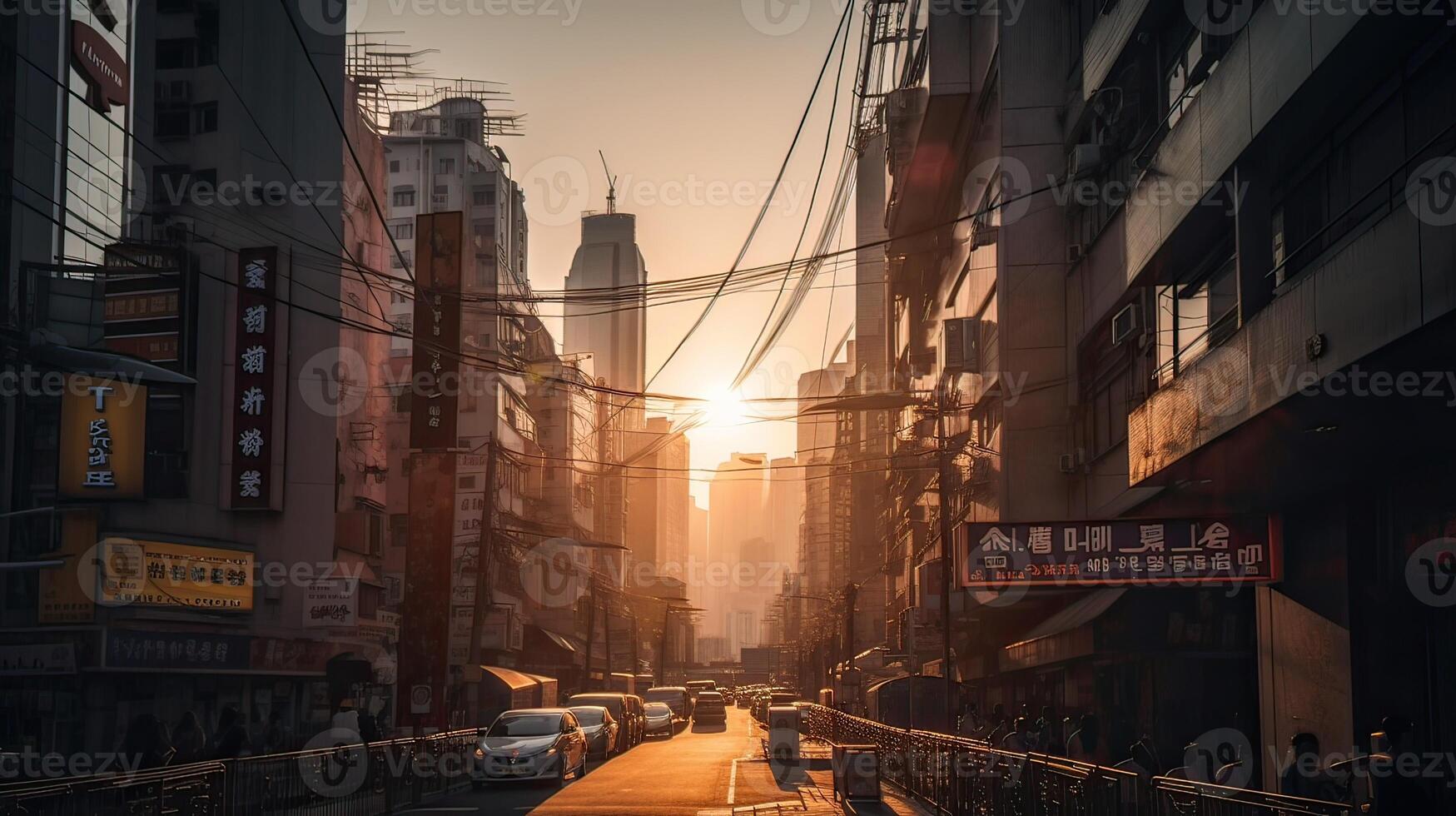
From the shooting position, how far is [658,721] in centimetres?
6269

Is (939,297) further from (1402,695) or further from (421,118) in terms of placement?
(421,118)

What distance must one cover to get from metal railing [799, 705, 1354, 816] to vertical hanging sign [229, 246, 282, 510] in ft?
67.1

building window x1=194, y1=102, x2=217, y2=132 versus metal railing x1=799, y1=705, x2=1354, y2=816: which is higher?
building window x1=194, y1=102, x2=217, y2=132

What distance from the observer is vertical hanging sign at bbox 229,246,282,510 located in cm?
3984

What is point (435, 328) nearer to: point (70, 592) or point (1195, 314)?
point (70, 592)

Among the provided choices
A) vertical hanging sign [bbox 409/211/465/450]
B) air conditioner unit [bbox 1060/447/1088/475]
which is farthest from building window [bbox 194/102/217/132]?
air conditioner unit [bbox 1060/447/1088/475]

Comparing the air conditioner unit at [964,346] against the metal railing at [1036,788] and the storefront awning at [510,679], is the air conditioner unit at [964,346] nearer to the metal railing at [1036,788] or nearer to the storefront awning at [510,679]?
the metal railing at [1036,788]

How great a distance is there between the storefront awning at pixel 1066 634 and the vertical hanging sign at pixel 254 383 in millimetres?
22071

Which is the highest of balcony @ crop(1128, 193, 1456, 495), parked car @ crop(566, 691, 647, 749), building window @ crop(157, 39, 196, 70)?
building window @ crop(157, 39, 196, 70)

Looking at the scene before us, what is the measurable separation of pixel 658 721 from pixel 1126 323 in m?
40.9

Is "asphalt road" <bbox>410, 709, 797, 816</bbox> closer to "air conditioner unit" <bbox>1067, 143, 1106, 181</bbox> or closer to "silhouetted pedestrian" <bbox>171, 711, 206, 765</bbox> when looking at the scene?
"silhouetted pedestrian" <bbox>171, 711, 206, 765</bbox>

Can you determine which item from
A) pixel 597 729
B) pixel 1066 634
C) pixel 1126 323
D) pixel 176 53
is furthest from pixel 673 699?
pixel 1126 323

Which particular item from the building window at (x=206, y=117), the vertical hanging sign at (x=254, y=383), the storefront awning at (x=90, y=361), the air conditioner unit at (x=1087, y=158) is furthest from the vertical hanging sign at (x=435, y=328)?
the storefront awning at (x=90, y=361)

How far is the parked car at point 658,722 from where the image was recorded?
2454 inches
